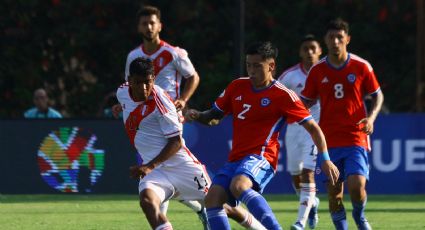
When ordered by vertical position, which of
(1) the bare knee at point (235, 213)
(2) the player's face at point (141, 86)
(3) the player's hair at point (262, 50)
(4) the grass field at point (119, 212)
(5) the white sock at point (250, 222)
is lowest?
(4) the grass field at point (119, 212)

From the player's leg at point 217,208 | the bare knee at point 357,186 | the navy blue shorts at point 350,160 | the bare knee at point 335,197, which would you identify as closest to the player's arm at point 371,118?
the navy blue shorts at point 350,160

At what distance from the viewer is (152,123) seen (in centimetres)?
1073

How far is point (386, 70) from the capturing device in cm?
2761

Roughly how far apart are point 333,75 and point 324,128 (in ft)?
1.65

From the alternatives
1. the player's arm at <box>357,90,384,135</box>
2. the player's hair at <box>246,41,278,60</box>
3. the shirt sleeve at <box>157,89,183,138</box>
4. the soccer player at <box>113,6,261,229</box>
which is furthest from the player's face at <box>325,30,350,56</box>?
the shirt sleeve at <box>157,89,183,138</box>

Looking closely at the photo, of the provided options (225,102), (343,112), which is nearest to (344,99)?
(343,112)

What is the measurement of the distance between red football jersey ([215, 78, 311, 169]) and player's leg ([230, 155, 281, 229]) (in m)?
0.09

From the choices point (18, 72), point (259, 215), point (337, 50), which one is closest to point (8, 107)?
point (18, 72)

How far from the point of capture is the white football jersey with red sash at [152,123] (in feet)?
34.9

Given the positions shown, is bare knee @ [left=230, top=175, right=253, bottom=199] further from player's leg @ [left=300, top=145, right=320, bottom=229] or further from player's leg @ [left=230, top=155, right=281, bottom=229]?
player's leg @ [left=300, top=145, right=320, bottom=229]

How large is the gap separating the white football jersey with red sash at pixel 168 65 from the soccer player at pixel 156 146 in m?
2.26

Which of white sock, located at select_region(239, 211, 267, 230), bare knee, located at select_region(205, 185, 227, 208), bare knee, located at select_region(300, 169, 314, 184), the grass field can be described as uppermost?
bare knee, located at select_region(205, 185, 227, 208)

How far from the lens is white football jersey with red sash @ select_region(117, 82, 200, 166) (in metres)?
10.6

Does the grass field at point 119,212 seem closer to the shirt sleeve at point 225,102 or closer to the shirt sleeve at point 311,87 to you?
the shirt sleeve at point 311,87
